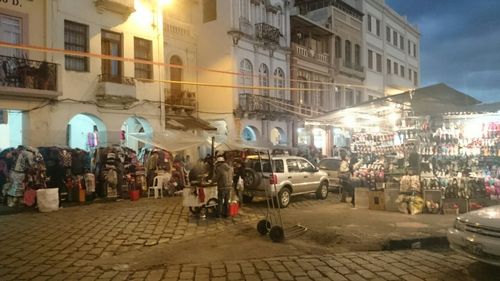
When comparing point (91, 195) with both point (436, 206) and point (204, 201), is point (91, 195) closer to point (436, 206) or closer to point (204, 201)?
point (204, 201)

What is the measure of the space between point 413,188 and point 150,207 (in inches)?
345

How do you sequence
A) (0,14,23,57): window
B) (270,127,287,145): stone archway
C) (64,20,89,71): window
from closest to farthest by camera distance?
1. (0,14,23,57): window
2. (64,20,89,71): window
3. (270,127,287,145): stone archway

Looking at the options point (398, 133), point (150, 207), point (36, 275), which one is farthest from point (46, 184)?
point (398, 133)

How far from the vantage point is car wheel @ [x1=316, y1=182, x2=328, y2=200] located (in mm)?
16406

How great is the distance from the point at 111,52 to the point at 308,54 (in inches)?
665

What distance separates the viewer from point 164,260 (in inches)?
298

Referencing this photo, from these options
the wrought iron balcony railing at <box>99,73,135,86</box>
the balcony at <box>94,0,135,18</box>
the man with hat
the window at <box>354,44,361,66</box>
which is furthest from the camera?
the window at <box>354,44,361,66</box>

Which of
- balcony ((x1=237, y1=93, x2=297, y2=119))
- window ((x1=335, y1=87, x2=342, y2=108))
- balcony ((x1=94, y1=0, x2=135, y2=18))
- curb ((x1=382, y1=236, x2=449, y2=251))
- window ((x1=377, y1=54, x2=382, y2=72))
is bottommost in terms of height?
curb ((x1=382, y1=236, x2=449, y2=251))

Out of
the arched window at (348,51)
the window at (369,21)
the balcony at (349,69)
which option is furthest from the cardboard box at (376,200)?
the window at (369,21)

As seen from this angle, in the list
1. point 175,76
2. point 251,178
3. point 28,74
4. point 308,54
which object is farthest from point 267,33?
point 28,74

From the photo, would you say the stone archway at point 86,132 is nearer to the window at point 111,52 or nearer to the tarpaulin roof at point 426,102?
the window at point 111,52

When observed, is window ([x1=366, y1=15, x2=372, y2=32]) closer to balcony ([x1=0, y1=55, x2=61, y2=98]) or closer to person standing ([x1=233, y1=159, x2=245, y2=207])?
person standing ([x1=233, y1=159, x2=245, y2=207])

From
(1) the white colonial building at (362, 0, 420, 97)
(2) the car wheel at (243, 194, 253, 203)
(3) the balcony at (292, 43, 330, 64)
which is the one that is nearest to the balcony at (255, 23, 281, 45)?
(3) the balcony at (292, 43, 330, 64)

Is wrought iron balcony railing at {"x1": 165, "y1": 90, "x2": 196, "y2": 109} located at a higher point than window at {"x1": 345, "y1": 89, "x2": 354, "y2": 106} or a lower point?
lower
